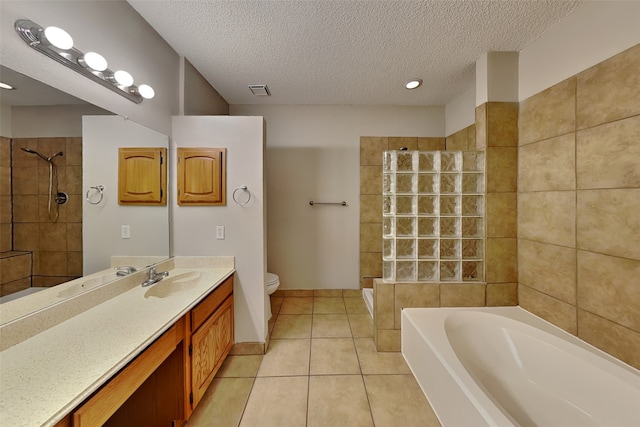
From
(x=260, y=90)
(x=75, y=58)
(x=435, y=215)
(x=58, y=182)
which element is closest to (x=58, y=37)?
(x=75, y=58)

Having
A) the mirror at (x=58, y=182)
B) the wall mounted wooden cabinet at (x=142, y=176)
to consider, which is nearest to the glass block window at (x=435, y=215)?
the wall mounted wooden cabinet at (x=142, y=176)

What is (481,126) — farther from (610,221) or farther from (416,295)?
(416,295)

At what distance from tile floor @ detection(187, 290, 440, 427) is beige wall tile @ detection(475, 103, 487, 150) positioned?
185 centimetres

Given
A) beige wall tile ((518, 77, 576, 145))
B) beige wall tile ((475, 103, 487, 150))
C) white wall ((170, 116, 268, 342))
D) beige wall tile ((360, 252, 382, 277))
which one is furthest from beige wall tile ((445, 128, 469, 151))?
white wall ((170, 116, 268, 342))

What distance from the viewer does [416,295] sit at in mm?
1910

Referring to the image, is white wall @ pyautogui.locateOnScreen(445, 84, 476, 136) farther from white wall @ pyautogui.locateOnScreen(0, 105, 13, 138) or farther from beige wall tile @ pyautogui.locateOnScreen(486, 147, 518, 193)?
white wall @ pyautogui.locateOnScreen(0, 105, 13, 138)

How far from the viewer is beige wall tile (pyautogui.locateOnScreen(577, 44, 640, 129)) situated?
116cm

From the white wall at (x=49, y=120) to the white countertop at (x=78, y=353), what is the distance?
855 millimetres

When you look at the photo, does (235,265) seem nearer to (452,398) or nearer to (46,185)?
(46,185)

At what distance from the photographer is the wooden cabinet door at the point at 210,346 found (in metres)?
1.38

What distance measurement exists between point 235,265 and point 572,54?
2.69 m

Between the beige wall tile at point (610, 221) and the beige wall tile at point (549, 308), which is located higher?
the beige wall tile at point (610, 221)

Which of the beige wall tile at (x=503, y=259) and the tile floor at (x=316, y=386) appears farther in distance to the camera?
the beige wall tile at (x=503, y=259)

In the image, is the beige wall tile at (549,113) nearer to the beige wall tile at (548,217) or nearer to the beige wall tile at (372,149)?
the beige wall tile at (548,217)
